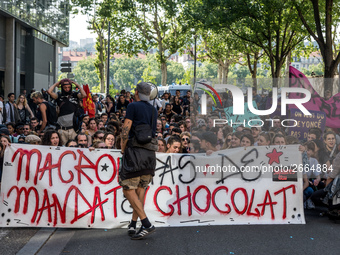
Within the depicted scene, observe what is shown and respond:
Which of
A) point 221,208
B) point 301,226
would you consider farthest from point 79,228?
point 301,226

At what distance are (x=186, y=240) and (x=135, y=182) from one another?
2.78ft

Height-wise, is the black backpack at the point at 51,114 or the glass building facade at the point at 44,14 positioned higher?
the glass building facade at the point at 44,14

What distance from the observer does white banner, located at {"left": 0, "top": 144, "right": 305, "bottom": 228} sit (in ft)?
22.4

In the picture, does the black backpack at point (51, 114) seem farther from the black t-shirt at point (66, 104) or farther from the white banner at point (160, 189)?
the white banner at point (160, 189)

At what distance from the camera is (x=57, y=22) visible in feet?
133

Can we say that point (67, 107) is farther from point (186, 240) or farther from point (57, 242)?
point (186, 240)

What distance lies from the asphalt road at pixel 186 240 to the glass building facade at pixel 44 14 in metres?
20.3

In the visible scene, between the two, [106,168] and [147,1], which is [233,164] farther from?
[147,1]

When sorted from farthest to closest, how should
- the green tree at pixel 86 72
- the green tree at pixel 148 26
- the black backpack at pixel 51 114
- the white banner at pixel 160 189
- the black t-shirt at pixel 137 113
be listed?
the green tree at pixel 86 72 → the green tree at pixel 148 26 → the black backpack at pixel 51 114 → the white banner at pixel 160 189 → the black t-shirt at pixel 137 113

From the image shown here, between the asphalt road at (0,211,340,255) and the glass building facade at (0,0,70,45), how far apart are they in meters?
20.3

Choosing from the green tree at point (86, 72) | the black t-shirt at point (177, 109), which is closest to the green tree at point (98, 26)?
the black t-shirt at point (177, 109)

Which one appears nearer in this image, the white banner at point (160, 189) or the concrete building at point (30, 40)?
the white banner at point (160, 189)

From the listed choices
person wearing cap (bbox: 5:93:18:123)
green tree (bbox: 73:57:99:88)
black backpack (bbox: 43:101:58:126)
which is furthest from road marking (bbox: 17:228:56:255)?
green tree (bbox: 73:57:99:88)

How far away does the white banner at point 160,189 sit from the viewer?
6.83 meters
